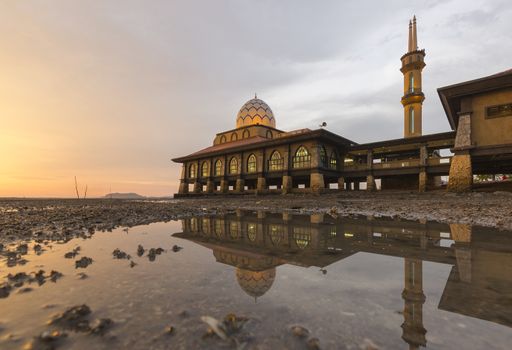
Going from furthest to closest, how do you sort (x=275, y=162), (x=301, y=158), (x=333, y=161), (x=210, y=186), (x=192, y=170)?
(x=192, y=170)
(x=210, y=186)
(x=275, y=162)
(x=333, y=161)
(x=301, y=158)

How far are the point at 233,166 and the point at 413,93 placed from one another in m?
29.3

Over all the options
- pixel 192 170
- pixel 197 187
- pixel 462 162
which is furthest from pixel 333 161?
pixel 192 170

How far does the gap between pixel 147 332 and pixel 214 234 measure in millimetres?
3625

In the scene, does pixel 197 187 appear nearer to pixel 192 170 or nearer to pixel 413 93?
pixel 192 170

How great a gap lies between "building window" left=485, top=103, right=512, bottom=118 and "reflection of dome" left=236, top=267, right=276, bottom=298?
21.9 m

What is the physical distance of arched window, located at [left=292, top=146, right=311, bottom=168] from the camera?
28264mm

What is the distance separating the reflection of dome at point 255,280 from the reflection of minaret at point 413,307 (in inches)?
39.8

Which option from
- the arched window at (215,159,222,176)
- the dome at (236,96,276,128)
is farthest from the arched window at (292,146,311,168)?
the dome at (236,96,276,128)

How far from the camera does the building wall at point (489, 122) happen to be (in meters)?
16.3

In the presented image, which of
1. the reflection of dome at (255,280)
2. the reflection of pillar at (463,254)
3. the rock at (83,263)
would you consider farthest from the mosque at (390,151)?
the rock at (83,263)

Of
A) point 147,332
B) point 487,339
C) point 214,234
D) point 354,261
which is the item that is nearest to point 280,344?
point 147,332

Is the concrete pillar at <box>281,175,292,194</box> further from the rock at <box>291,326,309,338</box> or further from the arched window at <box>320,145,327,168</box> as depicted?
the rock at <box>291,326,309,338</box>

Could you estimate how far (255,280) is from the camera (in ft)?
7.55

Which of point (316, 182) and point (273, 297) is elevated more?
point (316, 182)
